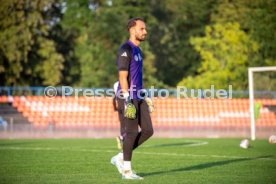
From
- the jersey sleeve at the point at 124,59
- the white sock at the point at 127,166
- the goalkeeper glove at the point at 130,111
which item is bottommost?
the white sock at the point at 127,166

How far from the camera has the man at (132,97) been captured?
10102mm

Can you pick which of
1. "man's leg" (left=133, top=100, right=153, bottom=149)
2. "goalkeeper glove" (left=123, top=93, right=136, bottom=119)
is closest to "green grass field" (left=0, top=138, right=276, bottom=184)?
"man's leg" (left=133, top=100, right=153, bottom=149)

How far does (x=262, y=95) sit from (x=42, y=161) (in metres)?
17.1

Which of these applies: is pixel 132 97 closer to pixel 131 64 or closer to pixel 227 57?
pixel 131 64

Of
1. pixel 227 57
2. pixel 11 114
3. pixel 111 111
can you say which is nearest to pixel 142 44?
pixel 227 57

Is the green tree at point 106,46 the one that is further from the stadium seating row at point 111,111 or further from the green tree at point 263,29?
the stadium seating row at point 111,111

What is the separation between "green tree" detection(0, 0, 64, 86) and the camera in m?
49.6

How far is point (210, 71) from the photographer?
4816 cm

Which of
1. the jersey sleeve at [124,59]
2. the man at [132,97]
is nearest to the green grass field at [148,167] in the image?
the man at [132,97]

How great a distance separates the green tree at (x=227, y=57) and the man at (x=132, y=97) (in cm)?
3569

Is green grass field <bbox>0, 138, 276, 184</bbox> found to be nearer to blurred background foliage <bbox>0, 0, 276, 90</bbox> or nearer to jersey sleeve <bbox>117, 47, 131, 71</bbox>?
jersey sleeve <bbox>117, 47, 131, 71</bbox>

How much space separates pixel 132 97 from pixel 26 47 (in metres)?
40.9

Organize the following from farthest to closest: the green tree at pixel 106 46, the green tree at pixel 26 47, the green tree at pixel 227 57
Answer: the green tree at pixel 106 46, the green tree at pixel 26 47, the green tree at pixel 227 57

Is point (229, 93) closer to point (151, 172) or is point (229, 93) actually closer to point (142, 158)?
point (142, 158)
